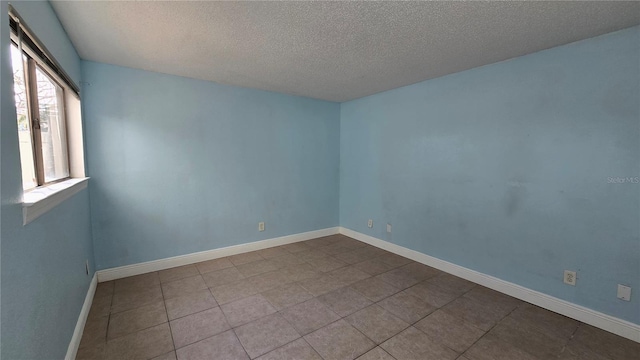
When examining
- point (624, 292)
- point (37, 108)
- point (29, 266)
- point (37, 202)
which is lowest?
point (624, 292)

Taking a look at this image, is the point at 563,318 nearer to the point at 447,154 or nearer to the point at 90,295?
the point at 447,154

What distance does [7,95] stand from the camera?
1030mm

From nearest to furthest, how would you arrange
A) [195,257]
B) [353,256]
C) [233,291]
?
[233,291], [195,257], [353,256]

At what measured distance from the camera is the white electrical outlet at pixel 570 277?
221 centimetres

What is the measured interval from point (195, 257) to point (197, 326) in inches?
54.1

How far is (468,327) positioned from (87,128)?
156 inches

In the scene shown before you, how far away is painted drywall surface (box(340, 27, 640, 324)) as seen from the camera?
6.51 feet

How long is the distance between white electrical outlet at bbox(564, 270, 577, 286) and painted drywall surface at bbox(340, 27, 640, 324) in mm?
34

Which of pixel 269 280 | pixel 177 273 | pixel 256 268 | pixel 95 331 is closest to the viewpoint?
pixel 95 331

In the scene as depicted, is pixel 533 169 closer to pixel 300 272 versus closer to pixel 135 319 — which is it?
pixel 300 272

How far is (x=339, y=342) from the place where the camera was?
1904 millimetres

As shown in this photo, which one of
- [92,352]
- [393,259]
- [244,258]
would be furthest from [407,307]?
[92,352]

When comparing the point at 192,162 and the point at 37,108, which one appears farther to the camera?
the point at 192,162

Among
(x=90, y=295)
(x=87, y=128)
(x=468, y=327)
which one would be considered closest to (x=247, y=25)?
(x=87, y=128)
